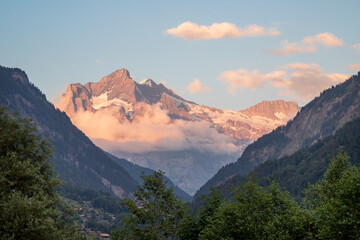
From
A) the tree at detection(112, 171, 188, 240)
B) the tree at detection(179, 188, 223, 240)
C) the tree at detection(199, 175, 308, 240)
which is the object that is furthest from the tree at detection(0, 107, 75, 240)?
the tree at detection(199, 175, 308, 240)

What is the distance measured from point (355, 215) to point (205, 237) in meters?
32.8

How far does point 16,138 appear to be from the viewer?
90.0 meters

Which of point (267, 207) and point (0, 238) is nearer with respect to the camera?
point (0, 238)

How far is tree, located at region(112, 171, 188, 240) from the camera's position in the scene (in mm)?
99812

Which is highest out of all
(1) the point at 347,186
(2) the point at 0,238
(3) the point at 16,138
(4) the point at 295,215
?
(3) the point at 16,138

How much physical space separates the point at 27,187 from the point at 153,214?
28679 millimetres

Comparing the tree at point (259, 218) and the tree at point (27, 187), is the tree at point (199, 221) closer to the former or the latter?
the tree at point (259, 218)

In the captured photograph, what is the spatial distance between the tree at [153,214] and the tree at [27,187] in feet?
47.7

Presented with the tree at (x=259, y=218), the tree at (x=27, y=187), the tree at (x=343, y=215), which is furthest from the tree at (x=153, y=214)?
the tree at (x=343, y=215)

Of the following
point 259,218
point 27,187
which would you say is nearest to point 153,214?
point 259,218

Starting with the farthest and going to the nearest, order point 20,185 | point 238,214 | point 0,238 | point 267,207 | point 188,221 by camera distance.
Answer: point 188,221 → point 267,207 → point 238,214 → point 20,185 → point 0,238

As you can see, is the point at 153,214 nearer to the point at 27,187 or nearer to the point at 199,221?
the point at 199,221

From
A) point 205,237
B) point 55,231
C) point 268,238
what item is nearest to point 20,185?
point 55,231

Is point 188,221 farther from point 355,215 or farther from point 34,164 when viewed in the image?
point 355,215
